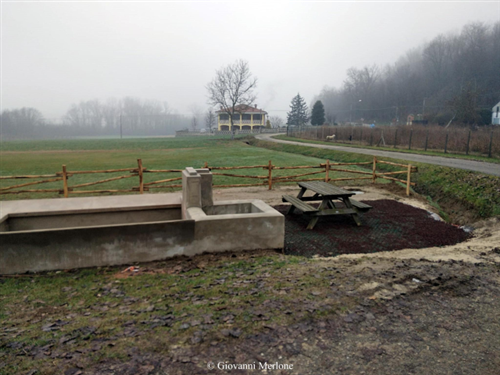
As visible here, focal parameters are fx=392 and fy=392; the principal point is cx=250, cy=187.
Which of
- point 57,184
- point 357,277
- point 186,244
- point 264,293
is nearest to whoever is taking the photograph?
point 264,293

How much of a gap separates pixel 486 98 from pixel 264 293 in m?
98.6

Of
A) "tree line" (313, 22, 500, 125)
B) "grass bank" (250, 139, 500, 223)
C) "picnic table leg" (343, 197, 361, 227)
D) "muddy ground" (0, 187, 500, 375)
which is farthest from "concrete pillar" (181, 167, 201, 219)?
"tree line" (313, 22, 500, 125)

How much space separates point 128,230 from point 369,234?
5.30 meters

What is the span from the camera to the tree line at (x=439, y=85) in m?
74.4

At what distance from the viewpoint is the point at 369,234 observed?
29.4 ft

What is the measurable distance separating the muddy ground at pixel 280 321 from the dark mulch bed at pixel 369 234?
123cm

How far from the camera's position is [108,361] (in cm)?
379

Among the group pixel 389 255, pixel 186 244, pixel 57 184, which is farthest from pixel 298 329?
pixel 57 184

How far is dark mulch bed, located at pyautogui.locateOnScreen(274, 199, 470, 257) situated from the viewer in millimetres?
7996

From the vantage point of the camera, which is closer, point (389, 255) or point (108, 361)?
point (108, 361)

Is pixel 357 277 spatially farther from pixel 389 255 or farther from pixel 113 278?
pixel 113 278

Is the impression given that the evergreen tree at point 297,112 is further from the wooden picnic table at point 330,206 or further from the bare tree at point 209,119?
the wooden picnic table at point 330,206

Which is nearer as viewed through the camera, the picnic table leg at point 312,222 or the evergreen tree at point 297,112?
the picnic table leg at point 312,222

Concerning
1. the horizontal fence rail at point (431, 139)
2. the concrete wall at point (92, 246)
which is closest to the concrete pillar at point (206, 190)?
the concrete wall at point (92, 246)
